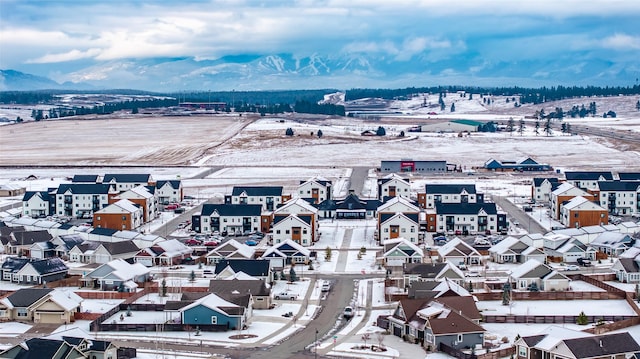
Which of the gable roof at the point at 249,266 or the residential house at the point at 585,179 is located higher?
the residential house at the point at 585,179

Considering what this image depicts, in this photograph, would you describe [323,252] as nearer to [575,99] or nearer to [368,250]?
[368,250]

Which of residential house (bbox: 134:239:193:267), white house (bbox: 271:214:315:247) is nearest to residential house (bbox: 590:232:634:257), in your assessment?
white house (bbox: 271:214:315:247)

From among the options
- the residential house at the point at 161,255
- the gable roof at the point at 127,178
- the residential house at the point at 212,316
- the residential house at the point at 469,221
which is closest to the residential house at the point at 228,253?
the residential house at the point at 161,255

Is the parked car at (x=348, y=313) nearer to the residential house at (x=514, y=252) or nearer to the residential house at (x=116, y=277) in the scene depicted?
the residential house at (x=116, y=277)

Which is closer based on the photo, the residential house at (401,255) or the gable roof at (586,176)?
the residential house at (401,255)

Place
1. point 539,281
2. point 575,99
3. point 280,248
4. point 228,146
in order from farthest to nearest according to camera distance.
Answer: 1. point 575,99
2. point 228,146
3. point 280,248
4. point 539,281

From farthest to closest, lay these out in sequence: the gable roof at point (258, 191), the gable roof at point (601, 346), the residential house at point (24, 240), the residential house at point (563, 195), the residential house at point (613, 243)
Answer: the gable roof at point (258, 191) < the residential house at point (563, 195) < the residential house at point (24, 240) < the residential house at point (613, 243) < the gable roof at point (601, 346)


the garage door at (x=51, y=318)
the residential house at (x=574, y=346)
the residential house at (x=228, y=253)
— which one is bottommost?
the garage door at (x=51, y=318)

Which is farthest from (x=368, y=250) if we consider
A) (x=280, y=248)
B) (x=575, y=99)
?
(x=575, y=99)
